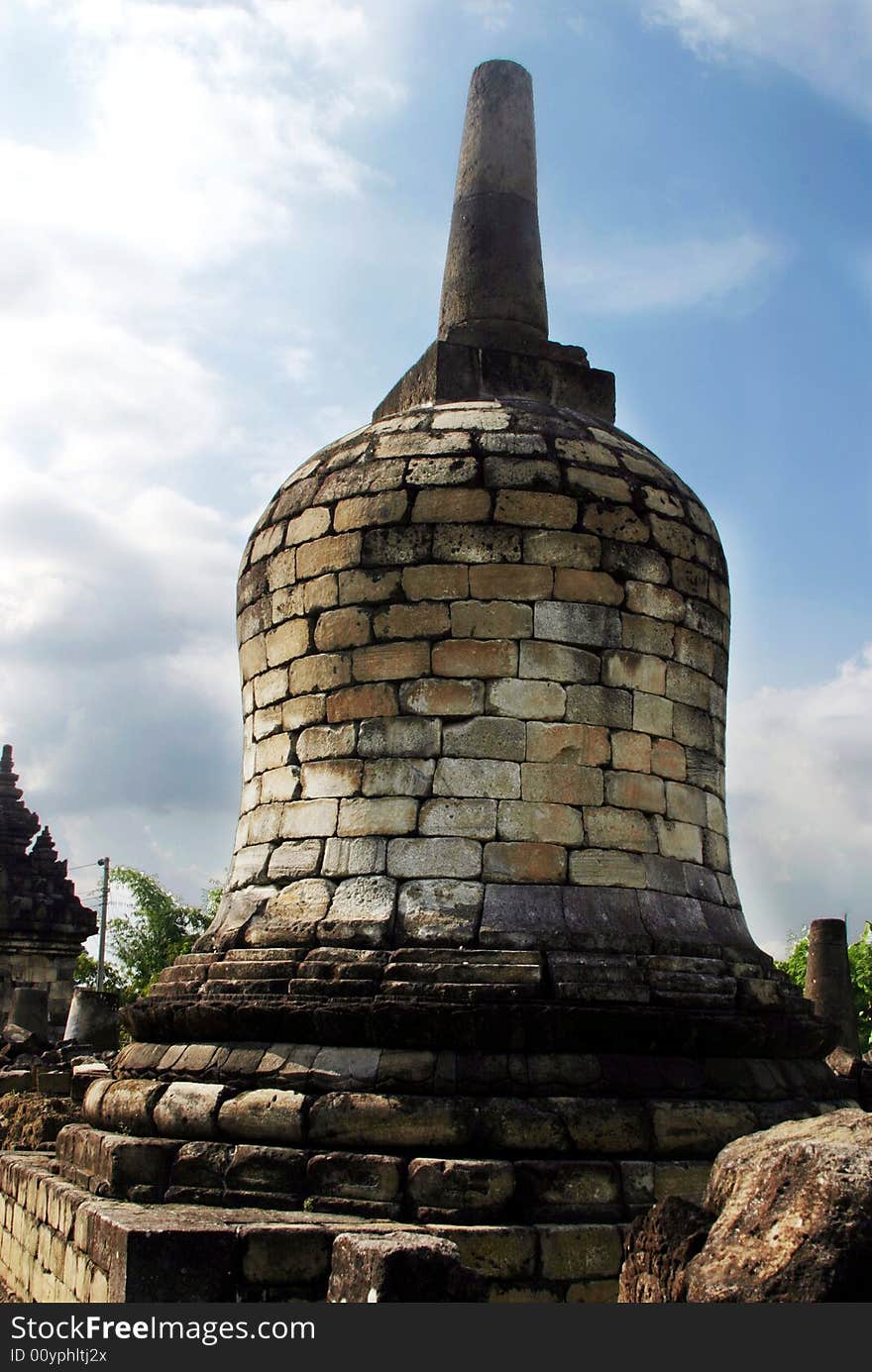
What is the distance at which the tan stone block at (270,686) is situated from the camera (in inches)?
308

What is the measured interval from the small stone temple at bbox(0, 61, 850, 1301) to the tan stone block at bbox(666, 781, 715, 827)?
0.8 inches

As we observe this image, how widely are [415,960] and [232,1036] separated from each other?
1057mm

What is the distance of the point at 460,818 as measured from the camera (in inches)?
275

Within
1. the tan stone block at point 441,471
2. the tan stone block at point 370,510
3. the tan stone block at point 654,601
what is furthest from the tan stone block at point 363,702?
the tan stone block at point 654,601

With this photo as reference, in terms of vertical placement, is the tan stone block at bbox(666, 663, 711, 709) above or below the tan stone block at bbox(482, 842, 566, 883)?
above

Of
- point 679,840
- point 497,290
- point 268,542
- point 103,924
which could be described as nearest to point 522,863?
point 679,840

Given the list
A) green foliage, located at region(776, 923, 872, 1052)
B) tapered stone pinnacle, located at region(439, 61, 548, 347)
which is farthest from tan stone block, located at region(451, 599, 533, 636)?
green foliage, located at region(776, 923, 872, 1052)

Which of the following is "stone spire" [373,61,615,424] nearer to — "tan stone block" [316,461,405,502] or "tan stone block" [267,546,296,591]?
"tan stone block" [316,461,405,502]

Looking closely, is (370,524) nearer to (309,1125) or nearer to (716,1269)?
(309,1125)

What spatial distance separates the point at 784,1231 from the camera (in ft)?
11.5

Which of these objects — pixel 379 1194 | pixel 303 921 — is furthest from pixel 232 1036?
pixel 379 1194

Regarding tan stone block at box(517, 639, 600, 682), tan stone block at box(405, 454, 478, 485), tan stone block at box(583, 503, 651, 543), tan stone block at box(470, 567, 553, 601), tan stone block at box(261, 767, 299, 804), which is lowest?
tan stone block at box(261, 767, 299, 804)

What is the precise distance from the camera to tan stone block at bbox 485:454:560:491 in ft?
24.3

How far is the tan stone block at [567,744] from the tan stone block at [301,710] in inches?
47.1
